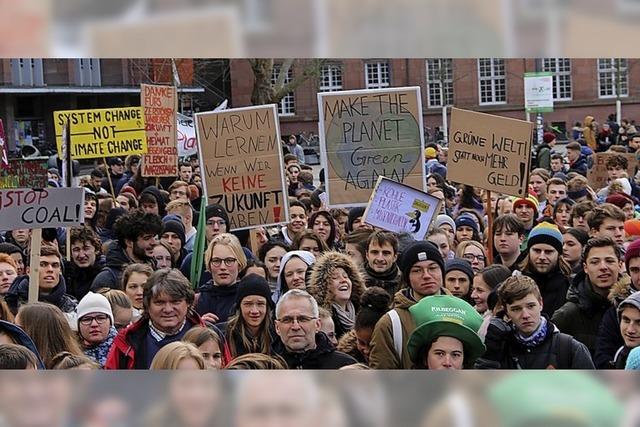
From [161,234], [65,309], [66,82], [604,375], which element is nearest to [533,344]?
[65,309]

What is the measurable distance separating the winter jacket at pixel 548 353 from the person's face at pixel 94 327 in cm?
177

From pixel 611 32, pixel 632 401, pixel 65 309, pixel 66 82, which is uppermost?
pixel 66 82

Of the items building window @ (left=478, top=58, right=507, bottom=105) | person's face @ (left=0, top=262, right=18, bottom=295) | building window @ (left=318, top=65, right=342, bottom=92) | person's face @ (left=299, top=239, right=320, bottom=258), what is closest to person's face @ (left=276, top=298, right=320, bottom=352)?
person's face @ (left=0, top=262, right=18, bottom=295)

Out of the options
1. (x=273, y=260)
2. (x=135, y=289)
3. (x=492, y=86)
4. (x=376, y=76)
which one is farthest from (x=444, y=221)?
(x=492, y=86)

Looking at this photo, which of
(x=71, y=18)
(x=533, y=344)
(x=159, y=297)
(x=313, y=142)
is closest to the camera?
(x=71, y=18)

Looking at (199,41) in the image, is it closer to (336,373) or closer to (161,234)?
(336,373)

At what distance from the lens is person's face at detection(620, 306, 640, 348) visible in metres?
3.66

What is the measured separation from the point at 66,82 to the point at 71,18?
4637cm

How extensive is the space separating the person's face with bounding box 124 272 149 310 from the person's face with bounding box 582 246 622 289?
2260 mm

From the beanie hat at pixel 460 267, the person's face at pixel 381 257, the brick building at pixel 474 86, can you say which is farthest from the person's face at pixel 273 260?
the brick building at pixel 474 86

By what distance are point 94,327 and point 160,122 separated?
355 inches

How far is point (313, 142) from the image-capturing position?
44.5 meters

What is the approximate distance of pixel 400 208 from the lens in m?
8.09

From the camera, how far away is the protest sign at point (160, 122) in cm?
1332
